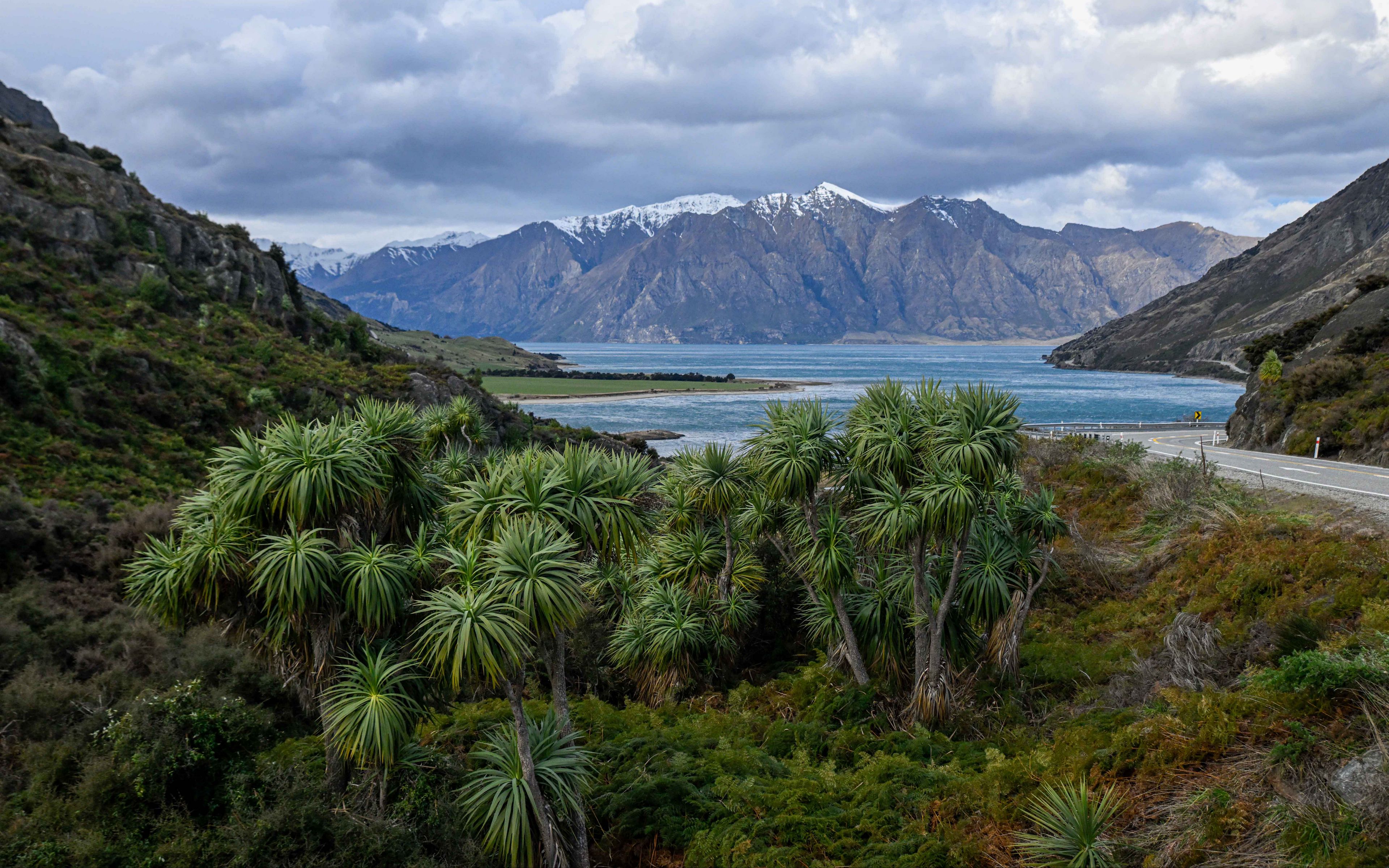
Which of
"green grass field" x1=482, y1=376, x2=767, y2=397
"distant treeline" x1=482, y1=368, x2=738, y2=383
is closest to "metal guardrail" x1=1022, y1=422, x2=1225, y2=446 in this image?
"green grass field" x1=482, y1=376, x2=767, y2=397

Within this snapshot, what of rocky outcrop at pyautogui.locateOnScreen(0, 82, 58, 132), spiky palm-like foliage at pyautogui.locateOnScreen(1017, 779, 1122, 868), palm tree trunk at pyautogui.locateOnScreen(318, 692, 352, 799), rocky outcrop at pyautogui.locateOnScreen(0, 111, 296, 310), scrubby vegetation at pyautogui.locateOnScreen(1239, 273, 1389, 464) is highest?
rocky outcrop at pyautogui.locateOnScreen(0, 82, 58, 132)

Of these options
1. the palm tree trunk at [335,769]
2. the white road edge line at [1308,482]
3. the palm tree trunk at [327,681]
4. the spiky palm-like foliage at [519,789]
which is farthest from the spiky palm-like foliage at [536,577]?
the white road edge line at [1308,482]

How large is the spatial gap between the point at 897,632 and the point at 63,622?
14.5 metres

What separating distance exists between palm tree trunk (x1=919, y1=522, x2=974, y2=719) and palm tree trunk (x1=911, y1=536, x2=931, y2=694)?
14 centimetres

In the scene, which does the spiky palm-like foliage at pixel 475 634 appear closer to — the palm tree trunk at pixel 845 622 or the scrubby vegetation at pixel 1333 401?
the palm tree trunk at pixel 845 622

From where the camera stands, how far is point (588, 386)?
143875mm

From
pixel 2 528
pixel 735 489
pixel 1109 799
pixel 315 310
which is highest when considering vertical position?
pixel 315 310

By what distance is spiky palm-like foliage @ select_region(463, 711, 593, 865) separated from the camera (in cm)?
902

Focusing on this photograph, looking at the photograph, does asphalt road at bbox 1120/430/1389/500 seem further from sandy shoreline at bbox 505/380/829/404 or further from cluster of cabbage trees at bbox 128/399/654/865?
sandy shoreline at bbox 505/380/829/404

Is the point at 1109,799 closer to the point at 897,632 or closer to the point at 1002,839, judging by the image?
the point at 1002,839

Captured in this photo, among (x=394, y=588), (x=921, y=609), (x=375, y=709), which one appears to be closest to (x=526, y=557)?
(x=394, y=588)

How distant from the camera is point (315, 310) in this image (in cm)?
7538

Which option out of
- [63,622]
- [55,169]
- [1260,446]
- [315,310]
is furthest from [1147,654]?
[315,310]

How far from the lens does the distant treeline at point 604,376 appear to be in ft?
521
